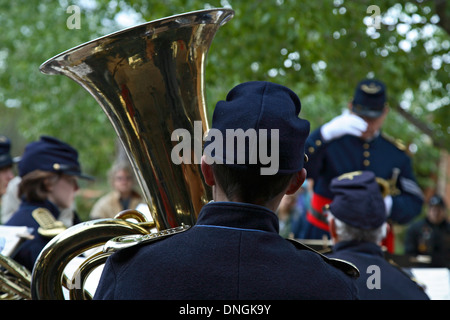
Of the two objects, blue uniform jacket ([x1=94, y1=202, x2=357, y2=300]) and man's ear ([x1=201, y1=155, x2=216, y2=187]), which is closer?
blue uniform jacket ([x1=94, y1=202, x2=357, y2=300])

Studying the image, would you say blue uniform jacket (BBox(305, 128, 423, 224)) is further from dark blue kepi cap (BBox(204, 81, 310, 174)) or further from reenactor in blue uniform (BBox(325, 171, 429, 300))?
dark blue kepi cap (BBox(204, 81, 310, 174))

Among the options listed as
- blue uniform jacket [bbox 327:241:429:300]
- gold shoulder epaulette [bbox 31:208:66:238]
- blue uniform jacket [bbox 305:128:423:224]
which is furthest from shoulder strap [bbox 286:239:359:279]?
blue uniform jacket [bbox 305:128:423:224]

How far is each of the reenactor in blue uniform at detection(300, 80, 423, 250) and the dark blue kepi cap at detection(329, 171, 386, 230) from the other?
134 cm

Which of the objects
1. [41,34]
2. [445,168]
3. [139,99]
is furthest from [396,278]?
[445,168]

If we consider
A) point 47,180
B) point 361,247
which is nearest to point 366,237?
point 361,247

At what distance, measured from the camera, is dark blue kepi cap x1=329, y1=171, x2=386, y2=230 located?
2.90 m

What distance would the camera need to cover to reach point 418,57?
641cm

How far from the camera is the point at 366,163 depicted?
14.8ft

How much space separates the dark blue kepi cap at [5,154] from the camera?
4.37 m

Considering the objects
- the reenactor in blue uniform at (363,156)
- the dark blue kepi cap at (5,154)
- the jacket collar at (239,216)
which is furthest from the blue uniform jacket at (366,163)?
the jacket collar at (239,216)

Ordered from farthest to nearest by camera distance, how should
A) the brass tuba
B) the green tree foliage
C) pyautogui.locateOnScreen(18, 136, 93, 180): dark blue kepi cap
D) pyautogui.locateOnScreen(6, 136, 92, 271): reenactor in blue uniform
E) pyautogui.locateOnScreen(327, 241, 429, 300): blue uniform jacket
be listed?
the green tree foliage < pyautogui.locateOnScreen(18, 136, 93, 180): dark blue kepi cap < pyautogui.locateOnScreen(6, 136, 92, 271): reenactor in blue uniform < pyautogui.locateOnScreen(327, 241, 429, 300): blue uniform jacket < the brass tuba

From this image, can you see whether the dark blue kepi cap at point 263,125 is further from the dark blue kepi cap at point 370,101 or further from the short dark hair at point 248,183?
the dark blue kepi cap at point 370,101

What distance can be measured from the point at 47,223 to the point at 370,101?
246 centimetres
